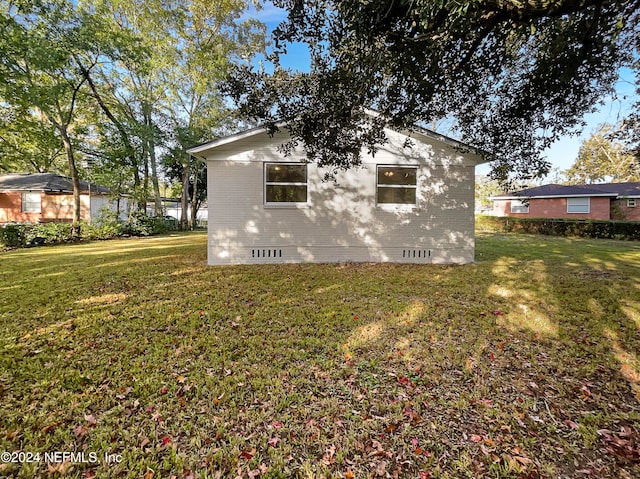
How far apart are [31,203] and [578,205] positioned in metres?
41.5

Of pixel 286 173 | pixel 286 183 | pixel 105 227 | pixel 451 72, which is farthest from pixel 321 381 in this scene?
pixel 105 227

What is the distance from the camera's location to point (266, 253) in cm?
904

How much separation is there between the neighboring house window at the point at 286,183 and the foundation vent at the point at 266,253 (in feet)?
4.71

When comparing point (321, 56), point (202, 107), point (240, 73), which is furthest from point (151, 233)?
point (321, 56)

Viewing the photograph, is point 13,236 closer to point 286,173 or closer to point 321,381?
point 286,173

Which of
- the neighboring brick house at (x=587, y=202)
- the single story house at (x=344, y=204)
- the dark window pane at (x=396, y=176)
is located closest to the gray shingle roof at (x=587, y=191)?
the neighboring brick house at (x=587, y=202)

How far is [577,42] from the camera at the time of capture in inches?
190

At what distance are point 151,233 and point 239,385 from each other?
19379 millimetres

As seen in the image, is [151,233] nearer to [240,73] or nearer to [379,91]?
[240,73]

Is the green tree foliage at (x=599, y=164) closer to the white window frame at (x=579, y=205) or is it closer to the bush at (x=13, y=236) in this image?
the white window frame at (x=579, y=205)

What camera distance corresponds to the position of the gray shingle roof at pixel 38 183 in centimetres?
2120

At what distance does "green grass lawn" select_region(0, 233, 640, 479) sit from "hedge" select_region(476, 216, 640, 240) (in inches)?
598

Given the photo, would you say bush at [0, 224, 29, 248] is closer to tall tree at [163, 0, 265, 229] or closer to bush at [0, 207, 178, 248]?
bush at [0, 207, 178, 248]

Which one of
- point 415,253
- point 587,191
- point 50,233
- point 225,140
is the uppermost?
point 587,191
